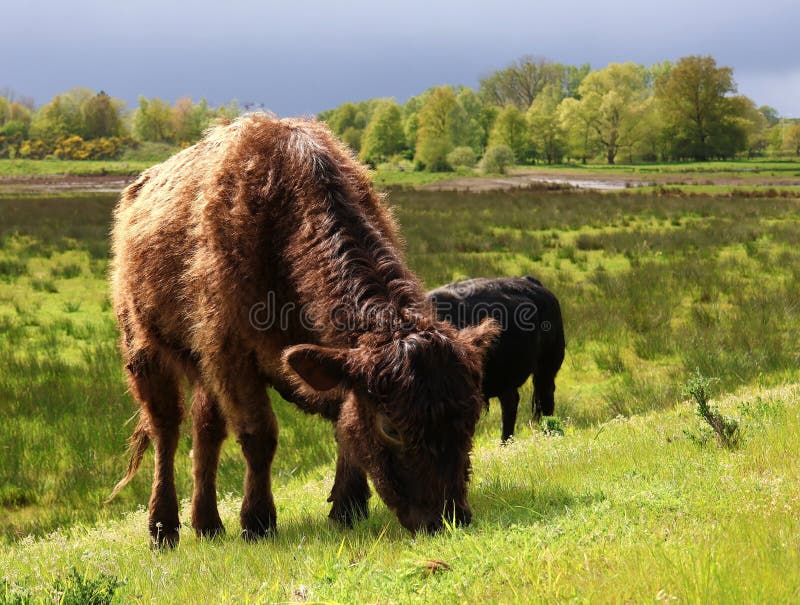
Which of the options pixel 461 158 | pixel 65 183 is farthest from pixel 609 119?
pixel 65 183

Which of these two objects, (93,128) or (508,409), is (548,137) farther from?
(508,409)

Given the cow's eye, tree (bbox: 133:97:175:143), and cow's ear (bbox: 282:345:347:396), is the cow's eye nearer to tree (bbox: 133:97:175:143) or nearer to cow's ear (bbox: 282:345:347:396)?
cow's ear (bbox: 282:345:347:396)

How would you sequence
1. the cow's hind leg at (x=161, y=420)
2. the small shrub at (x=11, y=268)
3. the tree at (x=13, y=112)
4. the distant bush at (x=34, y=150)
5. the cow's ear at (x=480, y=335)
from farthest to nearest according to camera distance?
the tree at (x=13, y=112), the distant bush at (x=34, y=150), the small shrub at (x=11, y=268), the cow's hind leg at (x=161, y=420), the cow's ear at (x=480, y=335)

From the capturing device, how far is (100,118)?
339 feet

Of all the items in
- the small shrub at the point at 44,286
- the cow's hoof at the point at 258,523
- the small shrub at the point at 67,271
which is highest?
the small shrub at the point at 67,271

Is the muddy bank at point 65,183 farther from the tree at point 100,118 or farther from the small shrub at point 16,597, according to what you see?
the small shrub at point 16,597

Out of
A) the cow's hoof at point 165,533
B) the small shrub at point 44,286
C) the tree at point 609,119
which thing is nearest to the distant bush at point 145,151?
the tree at point 609,119

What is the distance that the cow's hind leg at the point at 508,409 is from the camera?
Answer: 676 cm

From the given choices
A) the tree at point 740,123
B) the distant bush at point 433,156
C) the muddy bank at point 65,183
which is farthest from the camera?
the distant bush at point 433,156

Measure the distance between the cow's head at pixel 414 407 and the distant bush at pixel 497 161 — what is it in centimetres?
7404

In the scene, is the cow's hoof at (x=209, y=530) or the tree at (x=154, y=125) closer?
the cow's hoof at (x=209, y=530)

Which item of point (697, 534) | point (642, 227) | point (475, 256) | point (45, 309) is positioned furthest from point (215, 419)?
point (642, 227)

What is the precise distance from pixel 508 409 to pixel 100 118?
108 metres

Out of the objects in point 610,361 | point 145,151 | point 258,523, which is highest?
point 145,151
